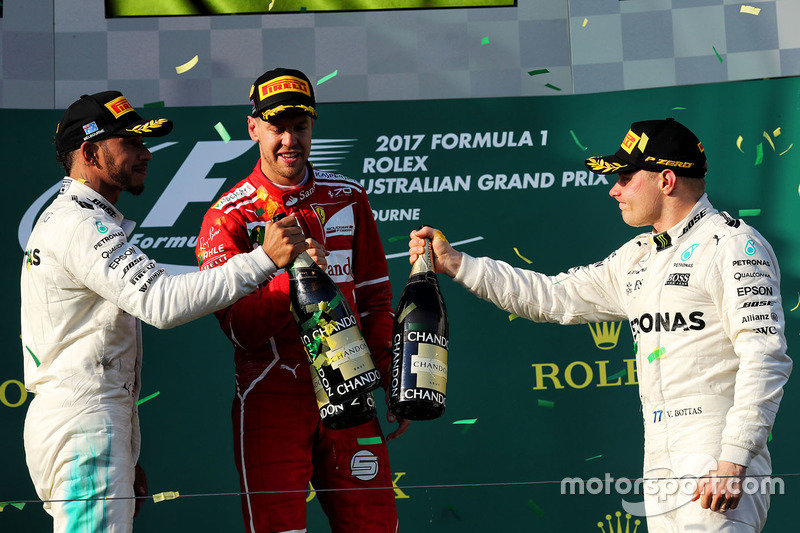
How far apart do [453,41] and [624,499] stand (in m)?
1.74

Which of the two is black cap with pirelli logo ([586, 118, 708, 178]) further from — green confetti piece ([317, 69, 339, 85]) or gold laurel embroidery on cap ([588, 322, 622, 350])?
green confetti piece ([317, 69, 339, 85])

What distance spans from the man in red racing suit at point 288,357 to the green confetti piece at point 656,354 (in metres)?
0.59

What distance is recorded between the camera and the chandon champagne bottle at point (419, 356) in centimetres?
200

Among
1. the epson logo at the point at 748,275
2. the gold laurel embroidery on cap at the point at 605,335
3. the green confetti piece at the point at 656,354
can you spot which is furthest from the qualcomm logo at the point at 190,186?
the epson logo at the point at 748,275

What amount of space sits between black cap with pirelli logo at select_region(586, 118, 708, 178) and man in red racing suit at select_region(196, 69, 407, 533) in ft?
2.18

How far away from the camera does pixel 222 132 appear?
137 inches

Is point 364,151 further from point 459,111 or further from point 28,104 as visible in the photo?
point 28,104

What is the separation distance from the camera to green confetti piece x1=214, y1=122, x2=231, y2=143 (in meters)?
3.48

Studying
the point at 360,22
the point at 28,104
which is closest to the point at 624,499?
the point at 360,22

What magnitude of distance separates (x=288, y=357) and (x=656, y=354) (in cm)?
82

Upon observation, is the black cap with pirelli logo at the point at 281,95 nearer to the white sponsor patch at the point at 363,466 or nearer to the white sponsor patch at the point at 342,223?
the white sponsor patch at the point at 342,223

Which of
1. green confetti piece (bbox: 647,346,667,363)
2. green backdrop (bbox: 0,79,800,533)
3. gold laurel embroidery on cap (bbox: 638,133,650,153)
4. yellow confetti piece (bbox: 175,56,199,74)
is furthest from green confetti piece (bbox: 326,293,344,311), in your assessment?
yellow confetti piece (bbox: 175,56,199,74)

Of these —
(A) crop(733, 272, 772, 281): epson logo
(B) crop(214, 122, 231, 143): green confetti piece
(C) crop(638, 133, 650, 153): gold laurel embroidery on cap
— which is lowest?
(A) crop(733, 272, 772, 281): epson logo

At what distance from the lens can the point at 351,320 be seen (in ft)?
6.64
